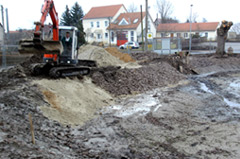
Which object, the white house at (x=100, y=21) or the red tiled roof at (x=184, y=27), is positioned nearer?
the white house at (x=100, y=21)

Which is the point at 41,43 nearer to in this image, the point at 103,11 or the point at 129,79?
the point at 129,79

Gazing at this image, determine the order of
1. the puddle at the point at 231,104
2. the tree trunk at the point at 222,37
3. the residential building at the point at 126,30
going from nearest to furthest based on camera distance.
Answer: the puddle at the point at 231,104 → the tree trunk at the point at 222,37 → the residential building at the point at 126,30

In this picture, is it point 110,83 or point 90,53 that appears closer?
point 110,83

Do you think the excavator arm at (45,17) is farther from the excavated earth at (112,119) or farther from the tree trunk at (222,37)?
the tree trunk at (222,37)

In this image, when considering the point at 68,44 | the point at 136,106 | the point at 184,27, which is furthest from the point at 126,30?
the point at 136,106

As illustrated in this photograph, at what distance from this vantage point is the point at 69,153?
216 inches

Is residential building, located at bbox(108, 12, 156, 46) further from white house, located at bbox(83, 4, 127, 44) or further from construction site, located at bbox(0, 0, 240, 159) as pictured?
construction site, located at bbox(0, 0, 240, 159)

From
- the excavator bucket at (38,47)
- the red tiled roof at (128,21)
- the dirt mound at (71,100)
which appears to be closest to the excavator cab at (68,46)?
the dirt mound at (71,100)

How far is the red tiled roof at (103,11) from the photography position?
5874 cm

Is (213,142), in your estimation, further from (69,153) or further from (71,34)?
(71,34)

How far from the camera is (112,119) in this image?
8.55m

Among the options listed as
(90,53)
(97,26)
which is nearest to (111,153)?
(90,53)

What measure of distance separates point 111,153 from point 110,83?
719 cm

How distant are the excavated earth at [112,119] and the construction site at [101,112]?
0.05 ft
